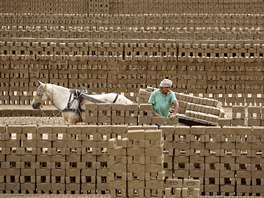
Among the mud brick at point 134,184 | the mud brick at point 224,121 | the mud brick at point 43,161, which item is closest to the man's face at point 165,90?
the mud brick at point 224,121

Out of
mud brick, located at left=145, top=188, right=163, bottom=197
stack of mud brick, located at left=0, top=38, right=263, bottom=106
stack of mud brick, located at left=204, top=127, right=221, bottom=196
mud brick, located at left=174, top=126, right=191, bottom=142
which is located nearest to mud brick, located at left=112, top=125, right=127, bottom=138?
mud brick, located at left=174, top=126, right=191, bottom=142

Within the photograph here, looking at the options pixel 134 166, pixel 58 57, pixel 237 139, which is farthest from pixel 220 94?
pixel 134 166

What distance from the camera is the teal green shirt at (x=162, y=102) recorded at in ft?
44.8

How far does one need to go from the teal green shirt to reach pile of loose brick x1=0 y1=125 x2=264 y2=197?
1888 mm

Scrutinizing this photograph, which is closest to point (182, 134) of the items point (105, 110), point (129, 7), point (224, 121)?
point (224, 121)

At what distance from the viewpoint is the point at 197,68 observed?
20.0 meters

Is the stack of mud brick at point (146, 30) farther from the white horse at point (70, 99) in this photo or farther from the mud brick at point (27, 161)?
the mud brick at point (27, 161)

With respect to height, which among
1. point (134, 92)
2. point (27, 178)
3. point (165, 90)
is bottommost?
point (134, 92)

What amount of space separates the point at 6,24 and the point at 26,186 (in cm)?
1580

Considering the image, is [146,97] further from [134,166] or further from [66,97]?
[134,166]

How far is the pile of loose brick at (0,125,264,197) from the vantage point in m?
11.7

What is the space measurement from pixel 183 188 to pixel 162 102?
151 inches

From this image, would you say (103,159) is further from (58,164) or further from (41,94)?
(41,94)

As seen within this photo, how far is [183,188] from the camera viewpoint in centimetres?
1001
